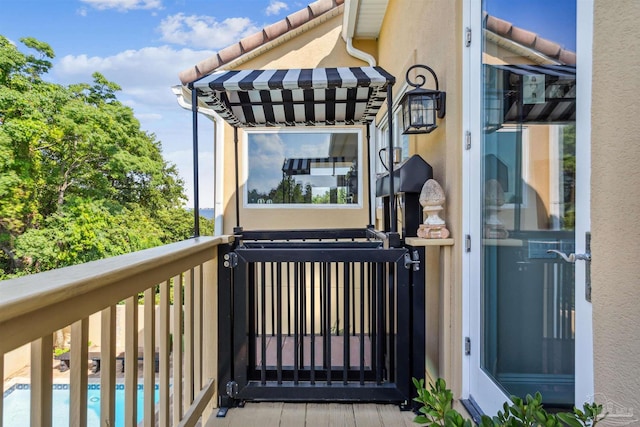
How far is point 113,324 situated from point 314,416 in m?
1.40

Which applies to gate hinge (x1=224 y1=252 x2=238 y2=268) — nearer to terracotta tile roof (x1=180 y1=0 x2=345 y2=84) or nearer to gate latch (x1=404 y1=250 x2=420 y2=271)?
gate latch (x1=404 y1=250 x2=420 y2=271)

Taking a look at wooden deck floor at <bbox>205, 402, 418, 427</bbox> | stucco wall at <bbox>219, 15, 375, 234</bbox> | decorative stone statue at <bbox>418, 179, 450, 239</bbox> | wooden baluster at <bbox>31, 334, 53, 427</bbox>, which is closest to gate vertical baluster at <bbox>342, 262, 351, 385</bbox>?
wooden deck floor at <bbox>205, 402, 418, 427</bbox>

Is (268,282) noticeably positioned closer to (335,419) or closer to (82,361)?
(335,419)

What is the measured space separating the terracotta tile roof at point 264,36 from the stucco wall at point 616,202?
16.4 ft

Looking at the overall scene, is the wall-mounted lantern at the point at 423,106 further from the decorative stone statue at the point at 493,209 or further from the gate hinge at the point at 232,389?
the gate hinge at the point at 232,389

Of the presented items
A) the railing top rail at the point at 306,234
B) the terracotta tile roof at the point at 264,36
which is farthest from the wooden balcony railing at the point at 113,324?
the terracotta tile roof at the point at 264,36

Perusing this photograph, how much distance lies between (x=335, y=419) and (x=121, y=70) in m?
34.6

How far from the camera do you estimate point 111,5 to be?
78.4 feet

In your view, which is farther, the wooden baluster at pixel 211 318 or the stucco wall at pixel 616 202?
the wooden baluster at pixel 211 318

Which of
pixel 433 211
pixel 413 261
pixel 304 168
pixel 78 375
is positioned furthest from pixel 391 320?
pixel 304 168

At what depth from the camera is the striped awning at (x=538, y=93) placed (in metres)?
1.21

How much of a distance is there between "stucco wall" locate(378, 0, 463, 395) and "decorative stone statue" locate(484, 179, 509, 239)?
25 cm

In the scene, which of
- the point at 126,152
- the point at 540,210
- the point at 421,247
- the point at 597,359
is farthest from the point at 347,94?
the point at 126,152

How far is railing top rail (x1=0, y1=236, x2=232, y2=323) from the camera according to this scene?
0.77 metres
